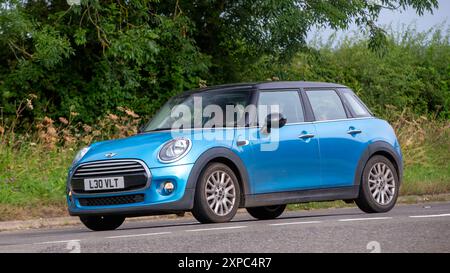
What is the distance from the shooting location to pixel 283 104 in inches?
518

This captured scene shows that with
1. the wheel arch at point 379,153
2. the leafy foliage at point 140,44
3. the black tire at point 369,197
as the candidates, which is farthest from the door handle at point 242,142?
the leafy foliage at point 140,44

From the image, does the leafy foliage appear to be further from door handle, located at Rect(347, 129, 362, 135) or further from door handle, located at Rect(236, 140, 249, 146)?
door handle, located at Rect(236, 140, 249, 146)

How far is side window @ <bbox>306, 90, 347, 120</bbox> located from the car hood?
2.19 meters

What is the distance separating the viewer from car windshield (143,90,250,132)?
12.6m

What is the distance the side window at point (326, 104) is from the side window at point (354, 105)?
15 cm

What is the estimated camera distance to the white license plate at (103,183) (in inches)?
457

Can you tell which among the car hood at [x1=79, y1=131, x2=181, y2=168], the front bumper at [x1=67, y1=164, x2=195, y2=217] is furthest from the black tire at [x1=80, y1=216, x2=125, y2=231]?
the front bumper at [x1=67, y1=164, x2=195, y2=217]

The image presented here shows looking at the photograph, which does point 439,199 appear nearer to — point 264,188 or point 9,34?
point 264,188

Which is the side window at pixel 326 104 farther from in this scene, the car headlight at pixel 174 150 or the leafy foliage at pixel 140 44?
the leafy foliage at pixel 140 44

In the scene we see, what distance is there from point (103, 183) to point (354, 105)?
4.01 meters

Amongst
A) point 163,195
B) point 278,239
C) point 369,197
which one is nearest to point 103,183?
point 163,195

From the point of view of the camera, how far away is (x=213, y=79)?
2339 cm
